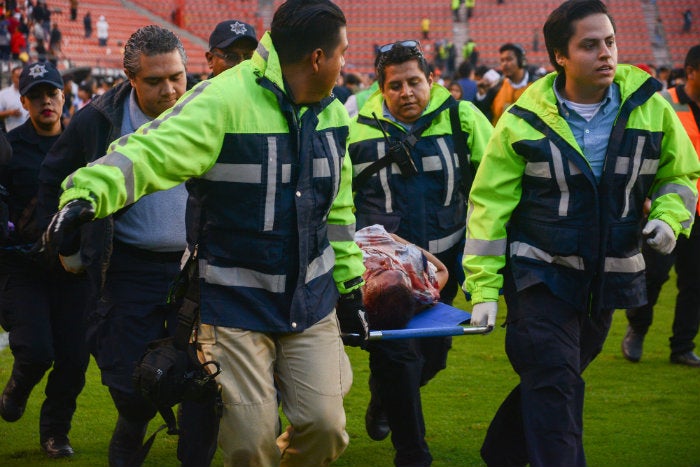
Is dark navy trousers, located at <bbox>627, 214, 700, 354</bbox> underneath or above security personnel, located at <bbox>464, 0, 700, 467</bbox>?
underneath

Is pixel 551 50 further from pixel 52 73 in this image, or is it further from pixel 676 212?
pixel 52 73

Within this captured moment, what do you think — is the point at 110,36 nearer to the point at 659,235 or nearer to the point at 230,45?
the point at 230,45

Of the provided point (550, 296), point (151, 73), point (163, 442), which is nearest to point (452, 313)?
point (550, 296)

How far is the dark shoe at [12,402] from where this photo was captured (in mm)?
5426

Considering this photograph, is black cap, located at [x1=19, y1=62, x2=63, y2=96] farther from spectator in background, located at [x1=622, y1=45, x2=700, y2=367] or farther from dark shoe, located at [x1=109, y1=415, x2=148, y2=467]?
spectator in background, located at [x1=622, y1=45, x2=700, y2=367]

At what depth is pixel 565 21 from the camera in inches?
160

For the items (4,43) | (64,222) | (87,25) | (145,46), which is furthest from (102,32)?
(64,222)

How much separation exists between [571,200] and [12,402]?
3.15 metres

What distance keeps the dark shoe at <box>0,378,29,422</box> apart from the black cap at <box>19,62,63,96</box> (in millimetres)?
1525

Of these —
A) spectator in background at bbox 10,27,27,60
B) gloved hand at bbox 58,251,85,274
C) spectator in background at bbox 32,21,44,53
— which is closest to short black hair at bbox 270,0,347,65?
gloved hand at bbox 58,251,85,274

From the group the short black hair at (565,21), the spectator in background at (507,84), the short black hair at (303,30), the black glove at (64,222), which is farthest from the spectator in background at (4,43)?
the black glove at (64,222)

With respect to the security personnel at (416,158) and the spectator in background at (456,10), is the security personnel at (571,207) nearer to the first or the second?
the security personnel at (416,158)

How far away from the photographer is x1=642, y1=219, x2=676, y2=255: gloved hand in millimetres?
3986

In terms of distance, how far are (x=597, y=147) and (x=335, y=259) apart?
1070 millimetres
